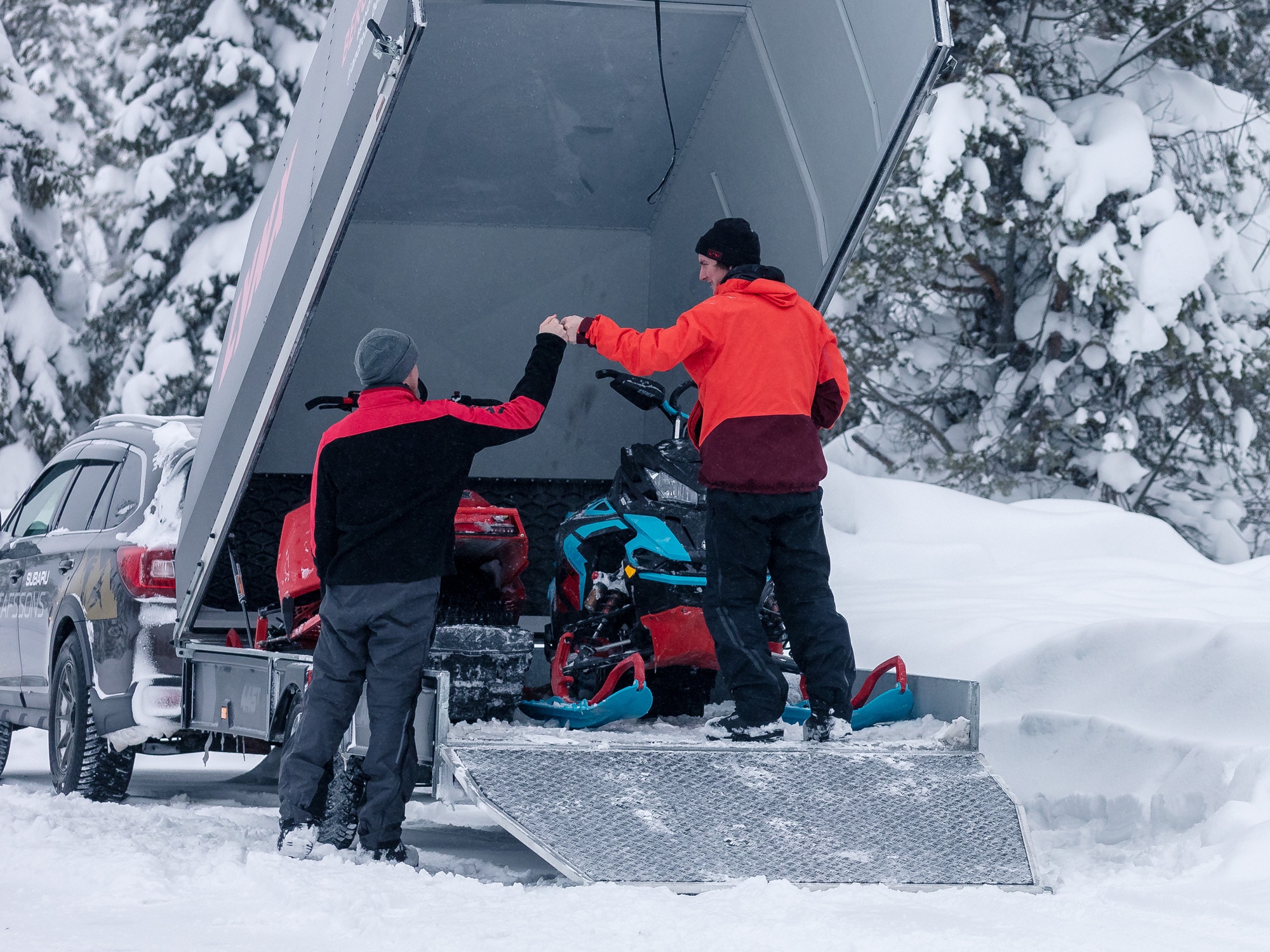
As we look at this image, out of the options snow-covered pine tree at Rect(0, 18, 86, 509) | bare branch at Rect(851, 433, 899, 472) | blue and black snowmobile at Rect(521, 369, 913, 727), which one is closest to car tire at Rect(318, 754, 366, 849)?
blue and black snowmobile at Rect(521, 369, 913, 727)

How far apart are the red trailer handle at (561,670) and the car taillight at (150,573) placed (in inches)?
62.1

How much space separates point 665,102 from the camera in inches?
232

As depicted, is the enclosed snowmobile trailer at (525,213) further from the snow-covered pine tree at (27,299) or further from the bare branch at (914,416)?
the snow-covered pine tree at (27,299)

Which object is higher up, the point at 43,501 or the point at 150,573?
the point at 43,501

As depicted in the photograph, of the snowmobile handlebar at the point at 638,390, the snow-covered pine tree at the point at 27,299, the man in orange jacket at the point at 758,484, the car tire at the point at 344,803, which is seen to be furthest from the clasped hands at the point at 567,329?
the snow-covered pine tree at the point at 27,299

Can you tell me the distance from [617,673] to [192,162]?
16.1 meters

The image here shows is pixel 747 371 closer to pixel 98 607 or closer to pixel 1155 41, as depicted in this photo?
pixel 98 607

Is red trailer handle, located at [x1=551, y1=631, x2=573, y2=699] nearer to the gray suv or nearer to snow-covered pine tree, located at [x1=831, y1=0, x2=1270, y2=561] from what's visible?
the gray suv

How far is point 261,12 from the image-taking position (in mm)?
19047

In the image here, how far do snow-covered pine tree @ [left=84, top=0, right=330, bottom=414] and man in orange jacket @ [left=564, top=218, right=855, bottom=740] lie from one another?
49.9ft

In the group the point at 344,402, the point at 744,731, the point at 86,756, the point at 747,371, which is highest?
the point at 747,371

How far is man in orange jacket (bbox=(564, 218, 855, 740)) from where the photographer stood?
166 inches

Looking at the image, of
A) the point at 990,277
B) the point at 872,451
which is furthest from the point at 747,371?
the point at 990,277

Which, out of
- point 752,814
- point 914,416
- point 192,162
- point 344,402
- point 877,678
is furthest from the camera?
point 192,162
